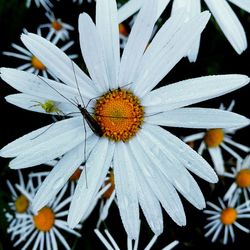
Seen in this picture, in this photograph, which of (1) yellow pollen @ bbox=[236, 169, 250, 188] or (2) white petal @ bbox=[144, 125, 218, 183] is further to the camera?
(1) yellow pollen @ bbox=[236, 169, 250, 188]

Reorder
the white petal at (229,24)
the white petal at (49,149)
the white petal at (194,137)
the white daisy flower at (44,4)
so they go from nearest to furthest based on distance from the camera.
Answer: the white petal at (49,149)
the white petal at (229,24)
the white petal at (194,137)
the white daisy flower at (44,4)

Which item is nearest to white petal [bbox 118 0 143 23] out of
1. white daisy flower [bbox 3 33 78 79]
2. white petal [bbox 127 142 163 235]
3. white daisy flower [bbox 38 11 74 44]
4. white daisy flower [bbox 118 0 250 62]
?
white daisy flower [bbox 118 0 250 62]

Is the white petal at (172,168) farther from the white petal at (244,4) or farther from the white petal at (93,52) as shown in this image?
the white petal at (244,4)

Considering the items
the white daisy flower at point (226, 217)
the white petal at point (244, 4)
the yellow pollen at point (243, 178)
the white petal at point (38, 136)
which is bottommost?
the white daisy flower at point (226, 217)

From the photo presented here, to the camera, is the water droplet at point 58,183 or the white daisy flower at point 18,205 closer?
the water droplet at point 58,183

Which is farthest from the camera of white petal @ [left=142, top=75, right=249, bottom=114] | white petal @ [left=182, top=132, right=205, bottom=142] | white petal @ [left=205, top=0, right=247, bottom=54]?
white petal @ [left=182, top=132, right=205, bottom=142]

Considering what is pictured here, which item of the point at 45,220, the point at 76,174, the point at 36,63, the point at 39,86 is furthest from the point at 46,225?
the point at 39,86

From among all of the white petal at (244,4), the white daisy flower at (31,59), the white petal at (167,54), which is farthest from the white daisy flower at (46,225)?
the white petal at (244,4)

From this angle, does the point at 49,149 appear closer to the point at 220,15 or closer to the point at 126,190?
the point at 126,190

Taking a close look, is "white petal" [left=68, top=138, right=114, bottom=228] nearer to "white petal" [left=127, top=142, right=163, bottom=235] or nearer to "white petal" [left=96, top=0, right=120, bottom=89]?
"white petal" [left=127, top=142, right=163, bottom=235]

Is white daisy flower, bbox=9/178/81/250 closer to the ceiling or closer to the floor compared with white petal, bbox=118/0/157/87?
closer to the floor
